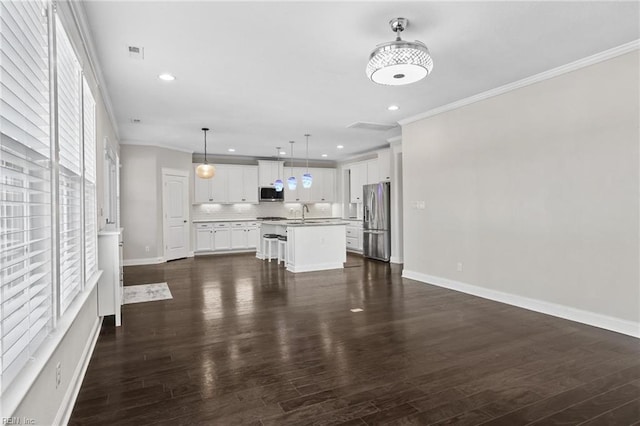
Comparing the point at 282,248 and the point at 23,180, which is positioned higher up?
the point at 23,180

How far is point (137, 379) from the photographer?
271cm

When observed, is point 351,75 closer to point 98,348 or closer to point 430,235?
point 430,235

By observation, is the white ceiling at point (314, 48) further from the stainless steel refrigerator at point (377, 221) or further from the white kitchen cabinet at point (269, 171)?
the white kitchen cabinet at point (269, 171)

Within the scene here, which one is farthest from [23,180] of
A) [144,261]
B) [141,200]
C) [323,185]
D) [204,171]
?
[323,185]

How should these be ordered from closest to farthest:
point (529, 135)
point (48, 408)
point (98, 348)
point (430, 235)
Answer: point (48, 408), point (98, 348), point (529, 135), point (430, 235)

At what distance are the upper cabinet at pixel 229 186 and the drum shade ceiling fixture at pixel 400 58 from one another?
24.9 feet

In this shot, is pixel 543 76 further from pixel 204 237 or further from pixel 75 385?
pixel 204 237

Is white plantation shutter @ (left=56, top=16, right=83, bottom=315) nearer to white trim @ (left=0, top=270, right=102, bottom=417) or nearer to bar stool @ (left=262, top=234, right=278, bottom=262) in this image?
white trim @ (left=0, top=270, right=102, bottom=417)

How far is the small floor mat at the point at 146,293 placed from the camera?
198 inches

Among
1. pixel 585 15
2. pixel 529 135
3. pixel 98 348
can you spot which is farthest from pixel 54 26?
pixel 529 135

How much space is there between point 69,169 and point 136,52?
60.2 inches

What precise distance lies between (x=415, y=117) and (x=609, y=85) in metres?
2.68

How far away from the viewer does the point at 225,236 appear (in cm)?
992

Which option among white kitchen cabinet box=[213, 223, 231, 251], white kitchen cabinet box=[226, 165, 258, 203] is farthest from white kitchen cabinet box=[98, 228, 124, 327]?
white kitchen cabinet box=[226, 165, 258, 203]
